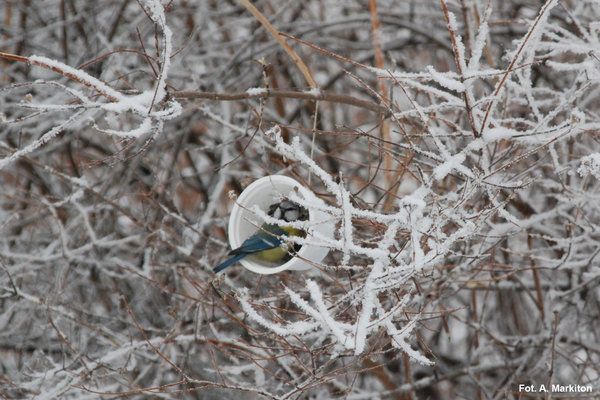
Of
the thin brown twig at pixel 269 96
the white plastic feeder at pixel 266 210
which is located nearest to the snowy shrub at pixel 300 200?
the thin brown twig at pixel 269 96

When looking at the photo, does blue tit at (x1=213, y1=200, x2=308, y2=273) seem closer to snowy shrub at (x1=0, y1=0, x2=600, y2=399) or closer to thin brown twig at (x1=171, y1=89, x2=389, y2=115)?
snowy shrub at (x1=0, y1=0, x2=600, y2=399)

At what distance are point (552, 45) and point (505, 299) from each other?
3.68 metres

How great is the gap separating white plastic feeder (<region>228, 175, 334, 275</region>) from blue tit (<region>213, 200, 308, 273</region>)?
0.12ft

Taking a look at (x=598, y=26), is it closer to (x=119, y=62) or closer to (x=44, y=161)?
(x=119, y=62)

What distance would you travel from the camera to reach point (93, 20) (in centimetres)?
531

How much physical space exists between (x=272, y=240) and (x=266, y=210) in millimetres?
247

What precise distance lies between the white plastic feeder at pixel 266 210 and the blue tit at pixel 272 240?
37mm

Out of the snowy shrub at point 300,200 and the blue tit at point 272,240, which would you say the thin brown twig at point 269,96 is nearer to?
the snowy shrub at point 300,200

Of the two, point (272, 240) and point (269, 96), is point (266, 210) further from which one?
point (269, 96)

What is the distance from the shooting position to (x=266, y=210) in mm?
3039

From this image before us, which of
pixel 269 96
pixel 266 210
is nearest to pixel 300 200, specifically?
pixel 269 96

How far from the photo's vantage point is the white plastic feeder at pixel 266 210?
8.16 feet

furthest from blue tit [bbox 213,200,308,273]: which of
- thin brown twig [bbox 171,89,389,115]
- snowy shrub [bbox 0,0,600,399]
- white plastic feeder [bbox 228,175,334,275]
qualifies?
thin brown twig [bbox 171,89,389,115]

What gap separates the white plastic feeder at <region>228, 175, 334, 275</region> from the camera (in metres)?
2.49
